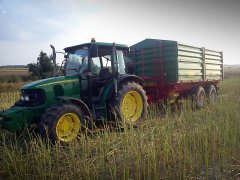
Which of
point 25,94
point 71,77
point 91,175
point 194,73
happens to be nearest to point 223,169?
point 91,175

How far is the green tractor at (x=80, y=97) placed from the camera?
4.83 meters

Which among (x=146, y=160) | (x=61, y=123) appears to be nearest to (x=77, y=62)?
(x=61, y=123)

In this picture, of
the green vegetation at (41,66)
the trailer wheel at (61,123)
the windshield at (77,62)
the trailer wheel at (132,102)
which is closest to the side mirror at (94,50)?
the windshield at (77,62)

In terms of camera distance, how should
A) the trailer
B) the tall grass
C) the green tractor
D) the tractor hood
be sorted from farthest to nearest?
the trailer
the tractor hood
the green tractor
the tall grass

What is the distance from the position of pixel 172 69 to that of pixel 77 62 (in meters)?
3.67

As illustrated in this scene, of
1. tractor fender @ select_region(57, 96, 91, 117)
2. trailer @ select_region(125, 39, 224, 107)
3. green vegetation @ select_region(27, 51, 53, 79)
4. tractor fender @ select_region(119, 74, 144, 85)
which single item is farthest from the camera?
green vegetation @ select_region(27, 51, 53, 79)

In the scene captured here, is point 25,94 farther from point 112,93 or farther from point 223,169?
point 223,169

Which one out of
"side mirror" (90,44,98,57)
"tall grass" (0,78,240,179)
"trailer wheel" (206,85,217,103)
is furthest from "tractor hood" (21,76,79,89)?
"trailer wheel" (206,85,217,103)

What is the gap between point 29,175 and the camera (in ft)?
11.2

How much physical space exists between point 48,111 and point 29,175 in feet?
4.86

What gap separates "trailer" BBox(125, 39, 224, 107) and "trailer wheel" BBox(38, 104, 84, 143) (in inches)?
141

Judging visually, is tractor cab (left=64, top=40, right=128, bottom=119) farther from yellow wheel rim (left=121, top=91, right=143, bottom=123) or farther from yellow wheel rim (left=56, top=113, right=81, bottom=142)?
yellow wheel rim (left=56, top=113, right=81, bottom=142)

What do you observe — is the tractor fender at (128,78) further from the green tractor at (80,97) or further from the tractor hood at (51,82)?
the tractor hood at (51,82)

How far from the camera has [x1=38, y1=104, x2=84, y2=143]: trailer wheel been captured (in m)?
4.57
